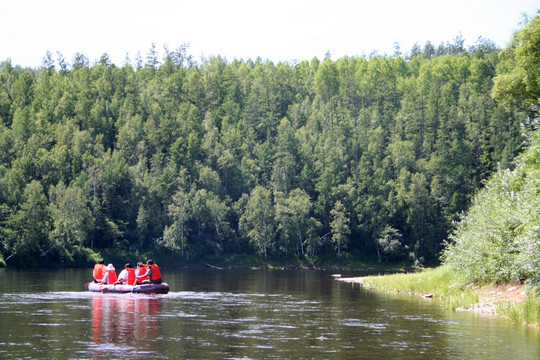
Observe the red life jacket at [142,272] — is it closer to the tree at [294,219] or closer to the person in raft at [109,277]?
the person in raft at [109,277]

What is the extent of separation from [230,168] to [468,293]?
108m

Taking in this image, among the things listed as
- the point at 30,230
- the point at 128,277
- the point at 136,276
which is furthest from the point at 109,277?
the point at 30,230

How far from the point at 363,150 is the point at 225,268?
168ft

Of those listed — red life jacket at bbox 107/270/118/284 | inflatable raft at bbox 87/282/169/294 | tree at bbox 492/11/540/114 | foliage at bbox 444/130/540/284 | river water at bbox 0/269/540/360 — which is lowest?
river water at bbox 0/269/540/360

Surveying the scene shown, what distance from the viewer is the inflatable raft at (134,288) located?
4934 centimetres

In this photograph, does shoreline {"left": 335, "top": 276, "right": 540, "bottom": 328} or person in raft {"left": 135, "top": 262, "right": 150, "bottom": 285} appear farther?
person in raft {"left": 135, "top": 262, "right": 150, "bottom": 285}

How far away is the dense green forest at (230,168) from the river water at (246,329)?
212 feet

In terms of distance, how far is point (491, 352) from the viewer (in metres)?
26.3

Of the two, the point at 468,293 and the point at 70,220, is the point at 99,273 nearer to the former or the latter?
the point at 468,293

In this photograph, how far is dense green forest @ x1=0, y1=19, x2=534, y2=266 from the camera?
122312 millimetres

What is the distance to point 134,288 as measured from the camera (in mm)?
49656

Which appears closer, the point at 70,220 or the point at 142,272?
the point at 142,272

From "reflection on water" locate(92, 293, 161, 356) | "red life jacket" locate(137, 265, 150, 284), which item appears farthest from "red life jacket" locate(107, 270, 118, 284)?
"reflection on water" locate(92, 293, 161, 356)

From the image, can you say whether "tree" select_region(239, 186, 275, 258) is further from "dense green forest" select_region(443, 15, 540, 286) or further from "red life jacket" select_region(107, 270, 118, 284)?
"red life jacket" select_region(107, 270, 118, 284)
